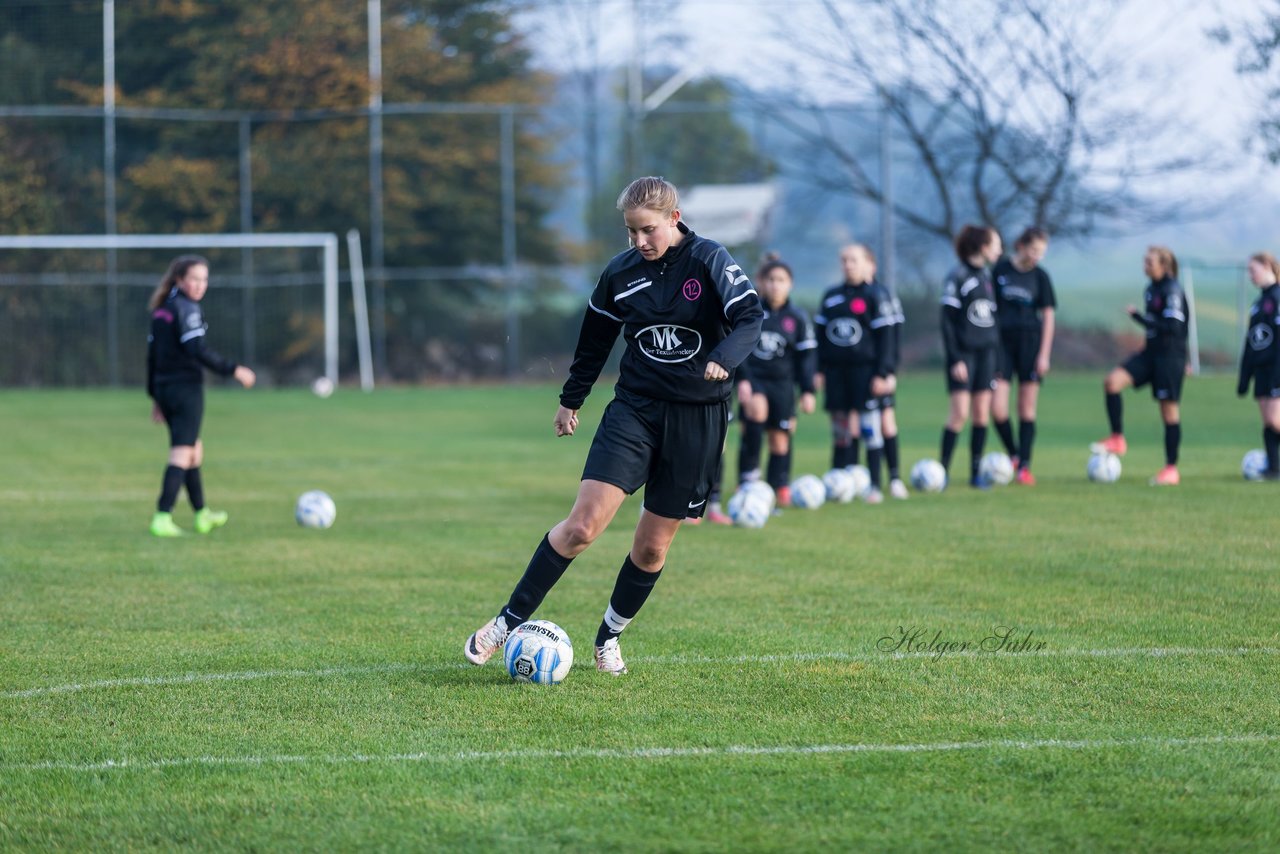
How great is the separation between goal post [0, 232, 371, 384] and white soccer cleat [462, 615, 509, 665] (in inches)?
991

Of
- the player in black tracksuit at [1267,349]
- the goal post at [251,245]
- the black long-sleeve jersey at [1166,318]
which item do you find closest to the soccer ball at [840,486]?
the black long-sleeve jersey at [1166,318]

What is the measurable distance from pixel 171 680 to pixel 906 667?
9.50 ft

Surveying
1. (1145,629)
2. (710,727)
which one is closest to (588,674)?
(710,727)

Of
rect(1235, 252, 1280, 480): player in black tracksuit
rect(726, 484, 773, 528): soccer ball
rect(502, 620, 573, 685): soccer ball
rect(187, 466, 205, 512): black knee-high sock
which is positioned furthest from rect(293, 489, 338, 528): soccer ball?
rect(1235, 252, 1280, 480): player in black tracksuit

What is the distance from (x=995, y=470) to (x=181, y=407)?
6754mm

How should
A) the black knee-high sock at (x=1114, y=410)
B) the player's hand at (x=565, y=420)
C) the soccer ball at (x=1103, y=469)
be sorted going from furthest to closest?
the black knee-high sock at (x=1114, y=410) < the soccer ball at (x=1103, y=469) < the player's hand at (x=565, y=420)

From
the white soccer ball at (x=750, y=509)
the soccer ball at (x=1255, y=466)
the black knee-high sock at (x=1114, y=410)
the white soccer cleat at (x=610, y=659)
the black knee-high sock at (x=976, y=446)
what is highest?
the black knee-high sock at (x=1114, y=410)

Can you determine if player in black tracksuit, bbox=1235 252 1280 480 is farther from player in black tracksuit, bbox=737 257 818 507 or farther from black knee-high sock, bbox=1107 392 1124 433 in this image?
player in black tracksuit, bbox=737 257 818 507

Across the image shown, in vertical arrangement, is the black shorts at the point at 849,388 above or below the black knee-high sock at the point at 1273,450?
above

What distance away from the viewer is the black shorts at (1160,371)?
1318 cm

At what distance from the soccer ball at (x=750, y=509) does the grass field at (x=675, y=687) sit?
252 millimetres

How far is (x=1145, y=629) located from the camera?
6.86 metres

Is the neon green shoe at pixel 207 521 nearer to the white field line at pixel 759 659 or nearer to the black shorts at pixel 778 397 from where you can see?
the black shorts at pixel 778 397

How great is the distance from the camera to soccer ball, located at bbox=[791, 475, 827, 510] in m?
11.9
